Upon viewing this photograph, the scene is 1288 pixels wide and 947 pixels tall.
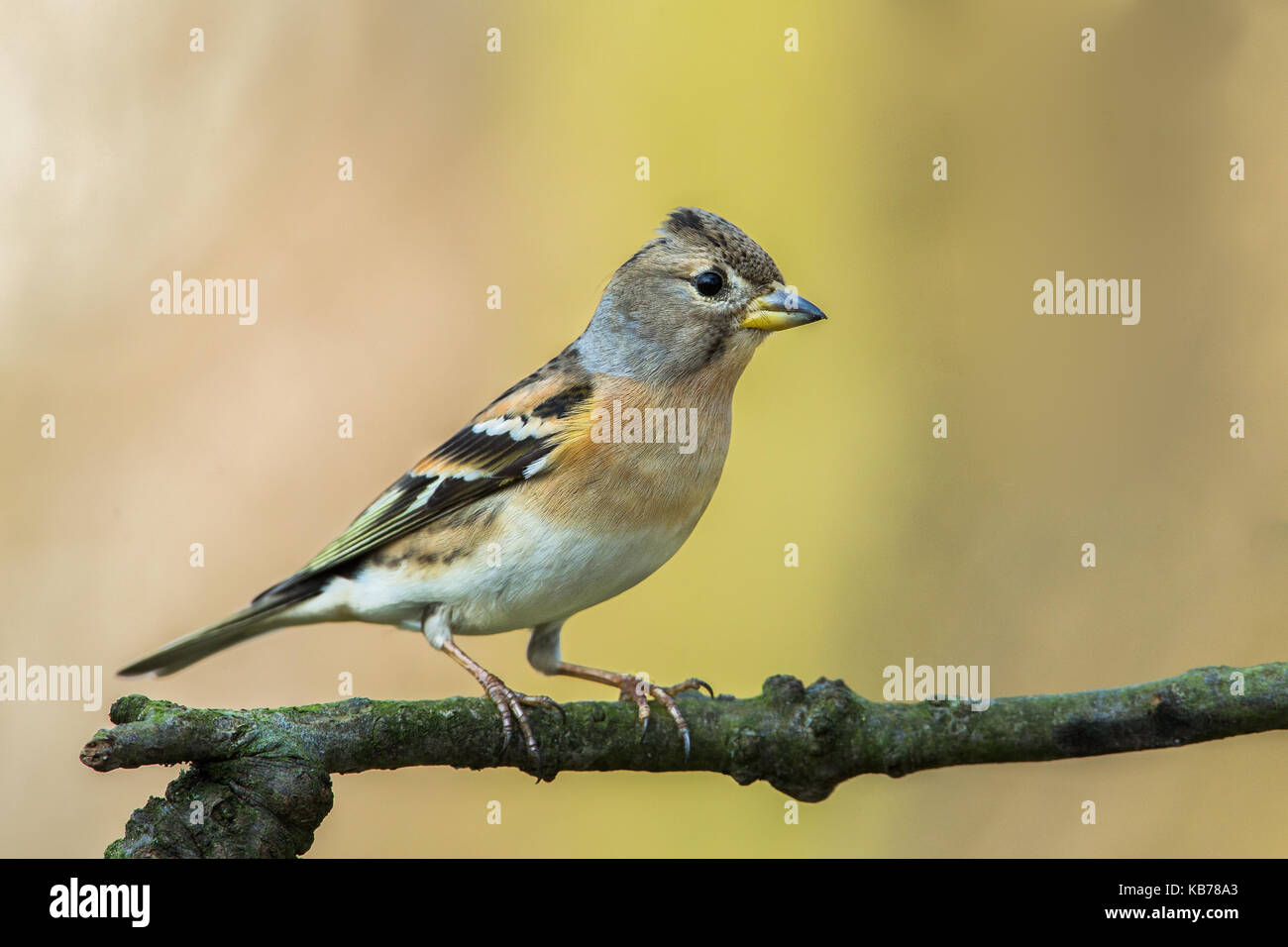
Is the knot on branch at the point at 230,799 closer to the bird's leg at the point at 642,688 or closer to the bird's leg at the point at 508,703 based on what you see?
the bird's leg at the point at 508,703

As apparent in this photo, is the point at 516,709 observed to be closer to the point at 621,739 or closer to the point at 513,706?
the point at 513,706

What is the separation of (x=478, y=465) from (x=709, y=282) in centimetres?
115

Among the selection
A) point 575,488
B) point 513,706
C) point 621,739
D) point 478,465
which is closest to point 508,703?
point 513,706

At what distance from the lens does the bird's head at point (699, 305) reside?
4.31 meters

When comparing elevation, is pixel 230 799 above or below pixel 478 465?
below

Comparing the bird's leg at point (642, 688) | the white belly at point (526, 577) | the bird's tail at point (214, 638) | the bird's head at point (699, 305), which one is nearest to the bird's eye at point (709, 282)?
the bird's head at point (699, 305)

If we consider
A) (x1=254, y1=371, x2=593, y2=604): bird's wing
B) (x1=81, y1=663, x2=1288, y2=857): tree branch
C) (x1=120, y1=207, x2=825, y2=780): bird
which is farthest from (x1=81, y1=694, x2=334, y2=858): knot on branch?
(x1=254, y1=371, x2=593, y2=604): bird's wing

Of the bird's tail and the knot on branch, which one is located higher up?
the bird's tail

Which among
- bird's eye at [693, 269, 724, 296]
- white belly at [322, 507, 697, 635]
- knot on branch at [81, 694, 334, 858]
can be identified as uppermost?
bird's eye at [693, 269, 724, 296]

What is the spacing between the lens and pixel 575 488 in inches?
158

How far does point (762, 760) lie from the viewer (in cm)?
355

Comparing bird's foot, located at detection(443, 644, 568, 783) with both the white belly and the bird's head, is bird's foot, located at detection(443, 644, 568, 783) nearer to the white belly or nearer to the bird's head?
the white belly

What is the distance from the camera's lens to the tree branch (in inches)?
112

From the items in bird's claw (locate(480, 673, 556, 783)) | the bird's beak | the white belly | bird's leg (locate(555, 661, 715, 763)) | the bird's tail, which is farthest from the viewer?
the bird's tail
